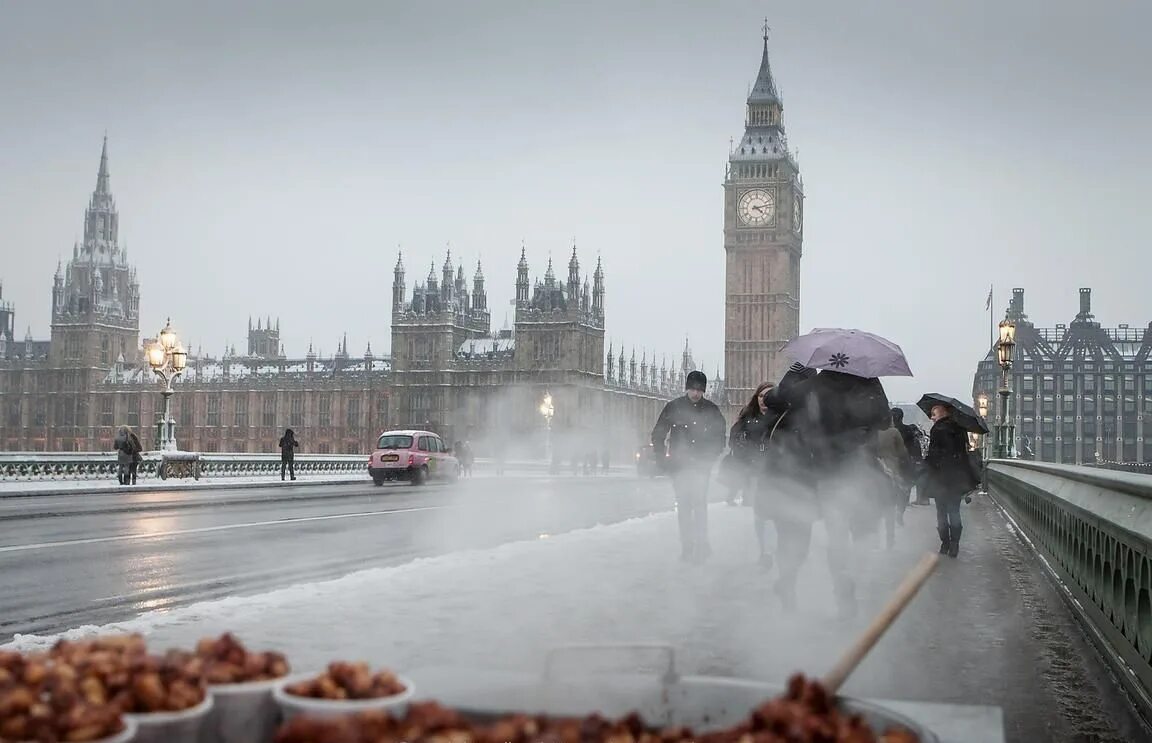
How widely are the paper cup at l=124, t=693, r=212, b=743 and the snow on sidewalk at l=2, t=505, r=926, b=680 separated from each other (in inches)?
125

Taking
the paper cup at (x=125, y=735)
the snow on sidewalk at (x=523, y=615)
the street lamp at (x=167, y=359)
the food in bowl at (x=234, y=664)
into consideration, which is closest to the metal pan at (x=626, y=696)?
the food in bowl at (x=234, y=664)

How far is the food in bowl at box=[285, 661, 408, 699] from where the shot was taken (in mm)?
2162

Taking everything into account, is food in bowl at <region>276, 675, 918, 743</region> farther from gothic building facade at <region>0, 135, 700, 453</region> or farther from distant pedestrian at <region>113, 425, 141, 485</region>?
gothic building facade at <region>0, 135, 700, 453</region>

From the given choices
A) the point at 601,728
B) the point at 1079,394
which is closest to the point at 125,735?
the point at 601,728

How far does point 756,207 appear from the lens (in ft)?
359

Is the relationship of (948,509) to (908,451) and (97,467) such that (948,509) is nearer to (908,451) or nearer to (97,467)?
(908,451)

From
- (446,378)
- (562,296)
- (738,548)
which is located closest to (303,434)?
(446,378)

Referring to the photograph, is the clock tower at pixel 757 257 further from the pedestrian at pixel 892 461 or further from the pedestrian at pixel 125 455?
the pedestrian at pixel 892 461

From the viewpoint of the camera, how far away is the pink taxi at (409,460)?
38562 mm

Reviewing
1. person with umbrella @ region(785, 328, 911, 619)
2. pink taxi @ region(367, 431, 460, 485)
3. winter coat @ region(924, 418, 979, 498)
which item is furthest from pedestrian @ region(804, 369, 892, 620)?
pink taxi @ region(367, 431, 460, 485)

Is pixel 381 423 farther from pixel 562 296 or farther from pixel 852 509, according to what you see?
pixel 852 509

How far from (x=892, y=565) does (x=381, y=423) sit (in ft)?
285

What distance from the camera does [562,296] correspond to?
9481 centimetres

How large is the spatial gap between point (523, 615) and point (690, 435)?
4.50m
